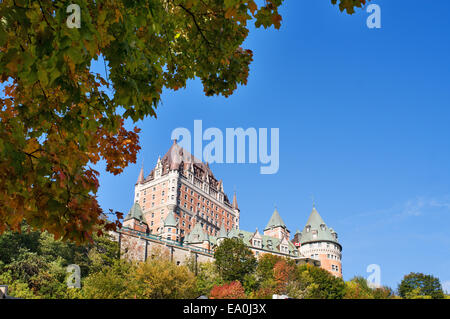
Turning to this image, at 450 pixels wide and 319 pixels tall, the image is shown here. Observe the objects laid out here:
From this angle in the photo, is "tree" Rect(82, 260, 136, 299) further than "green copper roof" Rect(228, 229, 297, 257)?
No

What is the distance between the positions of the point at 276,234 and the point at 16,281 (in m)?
66.7

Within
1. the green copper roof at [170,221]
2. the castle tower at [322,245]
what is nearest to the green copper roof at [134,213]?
the green copper roof at [170,221]

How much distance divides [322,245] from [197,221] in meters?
30.4

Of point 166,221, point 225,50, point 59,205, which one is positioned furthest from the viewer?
point 166,221

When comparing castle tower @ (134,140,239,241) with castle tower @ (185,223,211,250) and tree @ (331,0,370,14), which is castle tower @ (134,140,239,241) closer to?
castle tower @ (185,223,211,250)

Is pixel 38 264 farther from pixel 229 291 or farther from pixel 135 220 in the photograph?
pixel 135 220

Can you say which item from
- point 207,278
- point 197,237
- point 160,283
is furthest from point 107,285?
point 197,237

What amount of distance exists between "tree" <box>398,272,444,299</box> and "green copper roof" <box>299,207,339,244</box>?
20.7 meters

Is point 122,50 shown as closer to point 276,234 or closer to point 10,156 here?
point 10,156

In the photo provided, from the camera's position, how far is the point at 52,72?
4.04m

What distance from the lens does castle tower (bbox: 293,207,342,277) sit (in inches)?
3216

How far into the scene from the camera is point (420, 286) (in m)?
85.4

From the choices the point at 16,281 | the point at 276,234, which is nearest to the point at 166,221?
the point at 276,234

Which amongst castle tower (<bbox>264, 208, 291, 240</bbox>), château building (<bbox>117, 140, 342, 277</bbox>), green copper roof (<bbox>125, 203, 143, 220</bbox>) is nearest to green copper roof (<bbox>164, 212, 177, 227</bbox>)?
château building (<bbox>117, 140, 342, 277</bbox>)
